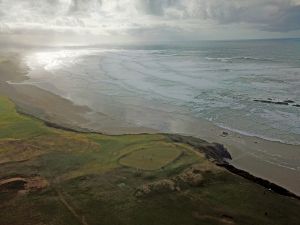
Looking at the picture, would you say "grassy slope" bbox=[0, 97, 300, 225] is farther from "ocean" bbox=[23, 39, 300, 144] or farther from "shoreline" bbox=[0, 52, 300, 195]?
"ocean" bbox=[23, 39, 300, 144]

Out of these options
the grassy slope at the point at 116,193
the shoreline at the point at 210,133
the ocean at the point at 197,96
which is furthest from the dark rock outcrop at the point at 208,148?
the ocean at the point at 197,96

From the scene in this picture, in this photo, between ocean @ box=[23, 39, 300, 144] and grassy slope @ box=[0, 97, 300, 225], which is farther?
ocean @ box=[23, 39, 300, 144]

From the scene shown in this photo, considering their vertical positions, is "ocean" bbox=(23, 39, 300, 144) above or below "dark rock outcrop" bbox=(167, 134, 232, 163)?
below

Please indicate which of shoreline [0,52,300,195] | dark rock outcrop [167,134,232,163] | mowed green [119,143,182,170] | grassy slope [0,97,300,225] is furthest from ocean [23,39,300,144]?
grassy slope [0,97,300,225]

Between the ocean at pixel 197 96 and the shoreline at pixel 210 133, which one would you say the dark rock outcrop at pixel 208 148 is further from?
the ocean at pixel 197 96

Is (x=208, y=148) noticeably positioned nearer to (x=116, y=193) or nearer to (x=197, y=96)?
(x=116, y=193)

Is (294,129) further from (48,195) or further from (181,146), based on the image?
(48,195)

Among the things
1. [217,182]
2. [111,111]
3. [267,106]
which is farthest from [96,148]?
[267,106]

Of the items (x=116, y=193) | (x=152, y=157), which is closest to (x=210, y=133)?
(x=152, y=157)
